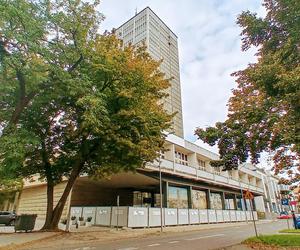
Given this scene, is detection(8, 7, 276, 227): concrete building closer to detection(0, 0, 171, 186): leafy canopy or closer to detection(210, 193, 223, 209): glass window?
detection(210, 193, 223, 209): glass window

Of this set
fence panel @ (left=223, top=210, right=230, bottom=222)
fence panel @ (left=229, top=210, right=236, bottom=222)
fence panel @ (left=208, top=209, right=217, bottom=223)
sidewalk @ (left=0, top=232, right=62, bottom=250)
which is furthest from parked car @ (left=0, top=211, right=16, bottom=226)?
fence panel @ (left=229, top=210, right=236, bottom=222)

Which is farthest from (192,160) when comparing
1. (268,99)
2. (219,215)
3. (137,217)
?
(268,99)

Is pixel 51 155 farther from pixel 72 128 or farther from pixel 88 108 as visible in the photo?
pixel 88 108

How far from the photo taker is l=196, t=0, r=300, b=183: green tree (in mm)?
10758

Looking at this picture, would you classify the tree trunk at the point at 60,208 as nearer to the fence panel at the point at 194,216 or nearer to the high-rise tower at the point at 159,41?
the fence panel at the point at 194,216

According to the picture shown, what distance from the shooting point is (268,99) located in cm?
1208

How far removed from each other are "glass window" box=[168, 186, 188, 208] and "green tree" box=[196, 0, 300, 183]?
15.7 m

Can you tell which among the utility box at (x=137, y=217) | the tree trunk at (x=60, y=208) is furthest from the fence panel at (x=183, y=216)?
the tree trunk at (x=60, y=208)

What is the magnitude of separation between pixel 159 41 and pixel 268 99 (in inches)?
2397

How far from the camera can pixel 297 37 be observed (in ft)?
34.3

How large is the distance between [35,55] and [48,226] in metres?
10.3

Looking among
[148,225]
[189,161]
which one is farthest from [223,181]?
[148,225]

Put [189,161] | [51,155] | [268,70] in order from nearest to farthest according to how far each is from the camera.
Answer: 1. [268,70]
2. [51,155]
3. [189,161]

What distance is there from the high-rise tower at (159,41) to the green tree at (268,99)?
46.8 metres
